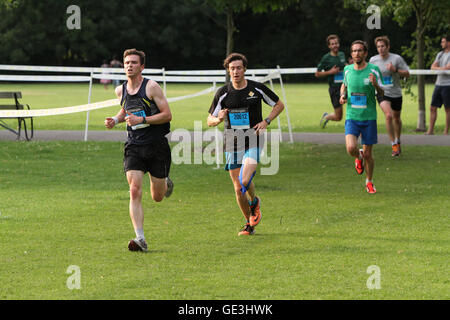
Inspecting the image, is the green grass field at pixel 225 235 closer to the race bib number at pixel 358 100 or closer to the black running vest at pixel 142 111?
the black running vest at pixel 142 111

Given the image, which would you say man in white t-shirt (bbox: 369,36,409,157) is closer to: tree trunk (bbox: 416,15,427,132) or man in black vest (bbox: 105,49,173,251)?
tree trunk (bbox: 416,15,427,132)

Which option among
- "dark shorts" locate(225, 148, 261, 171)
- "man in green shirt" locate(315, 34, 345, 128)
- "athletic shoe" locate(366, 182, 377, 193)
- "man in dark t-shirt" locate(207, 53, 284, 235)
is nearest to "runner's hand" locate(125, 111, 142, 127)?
"man in dark t-shirt" locate(207, 53, 284, 235)

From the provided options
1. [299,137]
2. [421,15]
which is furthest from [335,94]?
[421,15]

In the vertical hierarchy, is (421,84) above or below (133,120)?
above

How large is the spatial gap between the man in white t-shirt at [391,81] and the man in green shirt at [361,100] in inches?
123

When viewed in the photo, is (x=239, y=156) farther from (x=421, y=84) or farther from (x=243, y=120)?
(x=421, y=84)

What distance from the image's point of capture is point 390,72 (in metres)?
15.4

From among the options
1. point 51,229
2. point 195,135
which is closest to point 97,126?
point 195,135

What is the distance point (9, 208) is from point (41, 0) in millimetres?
57901

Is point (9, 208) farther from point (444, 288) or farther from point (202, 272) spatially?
point (444, 288)

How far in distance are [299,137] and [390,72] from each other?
4.43 metres

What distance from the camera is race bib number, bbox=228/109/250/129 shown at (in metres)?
8.88

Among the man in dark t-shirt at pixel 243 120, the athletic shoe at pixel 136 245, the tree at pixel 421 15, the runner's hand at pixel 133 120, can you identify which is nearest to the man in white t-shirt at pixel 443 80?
the tree at pixel 421 15

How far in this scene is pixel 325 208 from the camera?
10.5m
